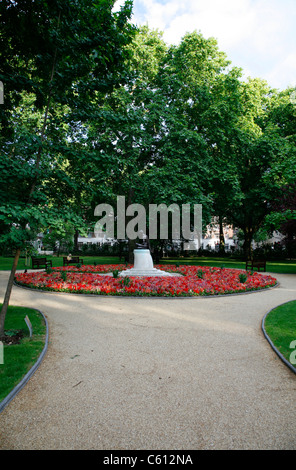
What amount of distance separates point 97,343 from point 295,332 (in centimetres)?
455

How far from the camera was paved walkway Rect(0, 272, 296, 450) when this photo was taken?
2.80 metres

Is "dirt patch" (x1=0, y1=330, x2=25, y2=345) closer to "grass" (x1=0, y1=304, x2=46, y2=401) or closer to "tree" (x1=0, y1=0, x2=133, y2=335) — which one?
"grass" (x1=0, y1=304, x2=46, y2=401)

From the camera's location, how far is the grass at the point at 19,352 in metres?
3.86

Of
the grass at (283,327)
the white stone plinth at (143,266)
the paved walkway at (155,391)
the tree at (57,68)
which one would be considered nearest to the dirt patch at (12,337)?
the tree at (57,68)

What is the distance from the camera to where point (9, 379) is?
12.7 feet

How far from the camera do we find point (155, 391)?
3.71m

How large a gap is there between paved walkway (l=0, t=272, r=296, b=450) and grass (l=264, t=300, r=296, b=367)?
247mm

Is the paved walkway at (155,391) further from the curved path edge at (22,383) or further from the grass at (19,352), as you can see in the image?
the grass at (19,352)

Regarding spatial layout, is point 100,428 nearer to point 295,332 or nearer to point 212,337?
point 212,337

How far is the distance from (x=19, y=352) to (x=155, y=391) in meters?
2.76

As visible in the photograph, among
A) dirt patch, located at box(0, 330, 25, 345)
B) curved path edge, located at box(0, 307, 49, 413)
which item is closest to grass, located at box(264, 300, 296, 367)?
curved path edge, located at box(0, 307, 49, 413)

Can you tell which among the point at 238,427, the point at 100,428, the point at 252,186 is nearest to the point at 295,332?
the point at 238,427

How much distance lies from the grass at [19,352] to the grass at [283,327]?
457 centimetres
